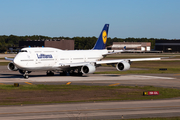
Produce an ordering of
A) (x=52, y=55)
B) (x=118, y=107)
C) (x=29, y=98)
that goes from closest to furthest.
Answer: (x=118, y=107), (x=29, y=98), (x=52, y=55)

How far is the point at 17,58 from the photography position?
51750 mm

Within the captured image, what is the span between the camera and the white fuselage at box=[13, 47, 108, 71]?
52281 millimetres

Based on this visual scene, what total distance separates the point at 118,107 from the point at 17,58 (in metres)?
29.4

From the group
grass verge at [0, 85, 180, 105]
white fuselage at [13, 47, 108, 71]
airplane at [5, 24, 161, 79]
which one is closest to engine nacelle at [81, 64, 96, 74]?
airplane at [5, 24, 161, 79]

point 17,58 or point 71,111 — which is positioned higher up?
point 17,58

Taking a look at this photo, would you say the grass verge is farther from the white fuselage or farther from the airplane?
the airplane

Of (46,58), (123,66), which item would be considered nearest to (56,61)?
(46,58)

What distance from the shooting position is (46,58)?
182 ft

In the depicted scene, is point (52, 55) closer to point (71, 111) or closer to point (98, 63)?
point (98, 63)

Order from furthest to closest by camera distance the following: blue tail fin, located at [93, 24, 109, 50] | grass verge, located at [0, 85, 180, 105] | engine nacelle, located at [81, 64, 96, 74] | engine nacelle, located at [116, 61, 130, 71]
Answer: blue tail fin, located at [93, 24, 109, 50] < engine nacelle, located at [116, 61, 130, 71] < engine nacelle, located at [81, 64, 96, 74] < grass verge, located at [0, 85, 180, 105]

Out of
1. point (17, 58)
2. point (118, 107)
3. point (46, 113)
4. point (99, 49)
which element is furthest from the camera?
point (99, 49)

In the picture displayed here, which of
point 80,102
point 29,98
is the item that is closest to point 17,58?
point 29,98

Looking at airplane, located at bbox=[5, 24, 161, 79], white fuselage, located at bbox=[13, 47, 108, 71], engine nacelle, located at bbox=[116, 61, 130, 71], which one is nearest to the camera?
white fuselage, located at bbox=[13, 47, 108, 71]

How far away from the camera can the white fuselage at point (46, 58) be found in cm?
5228
